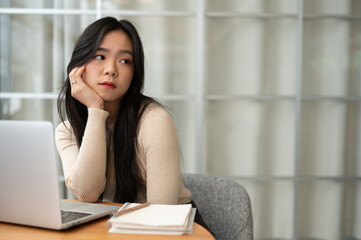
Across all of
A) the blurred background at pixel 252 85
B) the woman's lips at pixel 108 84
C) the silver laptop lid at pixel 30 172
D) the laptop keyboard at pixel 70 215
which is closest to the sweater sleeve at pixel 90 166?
the woman's lips at pixel 108 84

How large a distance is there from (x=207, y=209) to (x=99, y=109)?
56cm

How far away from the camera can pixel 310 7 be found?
8.63 feet

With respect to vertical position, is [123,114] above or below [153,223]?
above

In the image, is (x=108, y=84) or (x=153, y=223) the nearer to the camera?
(x=153, y=223)

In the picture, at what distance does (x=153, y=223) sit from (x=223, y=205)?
0.64 meters

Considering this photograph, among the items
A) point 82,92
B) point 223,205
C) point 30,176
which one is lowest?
point 223,205

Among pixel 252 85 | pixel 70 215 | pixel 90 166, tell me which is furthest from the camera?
pixel 252 85

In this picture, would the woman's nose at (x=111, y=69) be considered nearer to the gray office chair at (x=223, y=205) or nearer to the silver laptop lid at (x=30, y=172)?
the gray office chair at (x=223, y=205)

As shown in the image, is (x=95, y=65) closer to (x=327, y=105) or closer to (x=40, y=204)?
(x=40, y=204)

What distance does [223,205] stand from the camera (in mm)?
1400

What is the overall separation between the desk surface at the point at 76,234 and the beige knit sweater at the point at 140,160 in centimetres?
36

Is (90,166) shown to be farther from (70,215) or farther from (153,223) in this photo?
(153,223)

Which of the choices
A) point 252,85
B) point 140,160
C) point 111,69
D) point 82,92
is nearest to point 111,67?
point 111,69

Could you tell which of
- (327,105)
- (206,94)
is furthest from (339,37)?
(206,94)
